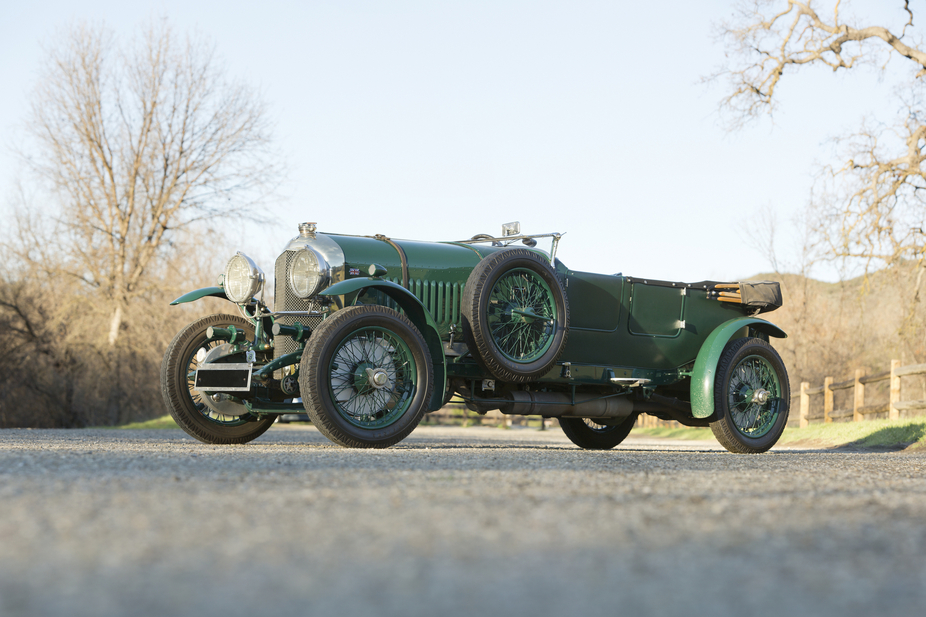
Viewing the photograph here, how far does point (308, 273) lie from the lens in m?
6.36

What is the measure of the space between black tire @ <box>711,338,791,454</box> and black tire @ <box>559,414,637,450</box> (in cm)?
142

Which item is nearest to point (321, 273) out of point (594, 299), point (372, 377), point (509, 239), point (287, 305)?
point (287, 305)

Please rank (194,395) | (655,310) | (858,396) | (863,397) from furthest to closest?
(858,396) < (863,397) < (655,310) < (194,395)

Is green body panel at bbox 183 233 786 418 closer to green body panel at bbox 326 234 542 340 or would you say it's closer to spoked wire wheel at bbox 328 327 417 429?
green body panel at bbox 326 234 542 340

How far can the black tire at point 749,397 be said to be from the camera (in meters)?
7.41

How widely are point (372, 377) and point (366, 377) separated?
0.17 feet

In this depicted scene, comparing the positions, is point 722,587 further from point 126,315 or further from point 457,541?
point 126,315

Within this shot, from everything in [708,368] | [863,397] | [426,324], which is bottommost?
[863,397]

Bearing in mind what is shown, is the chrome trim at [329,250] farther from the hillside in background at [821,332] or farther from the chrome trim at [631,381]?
the hillside in background at [821,332]

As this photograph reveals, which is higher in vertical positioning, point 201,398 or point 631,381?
point 631,381

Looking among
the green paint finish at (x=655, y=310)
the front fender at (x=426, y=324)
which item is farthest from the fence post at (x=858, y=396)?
the front fender at (x=426, y=324)

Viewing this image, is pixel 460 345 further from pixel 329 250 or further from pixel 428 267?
pixel 329 250

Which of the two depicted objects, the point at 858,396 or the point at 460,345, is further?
the point at 858,396

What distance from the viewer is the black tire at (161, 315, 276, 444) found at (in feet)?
22.3
